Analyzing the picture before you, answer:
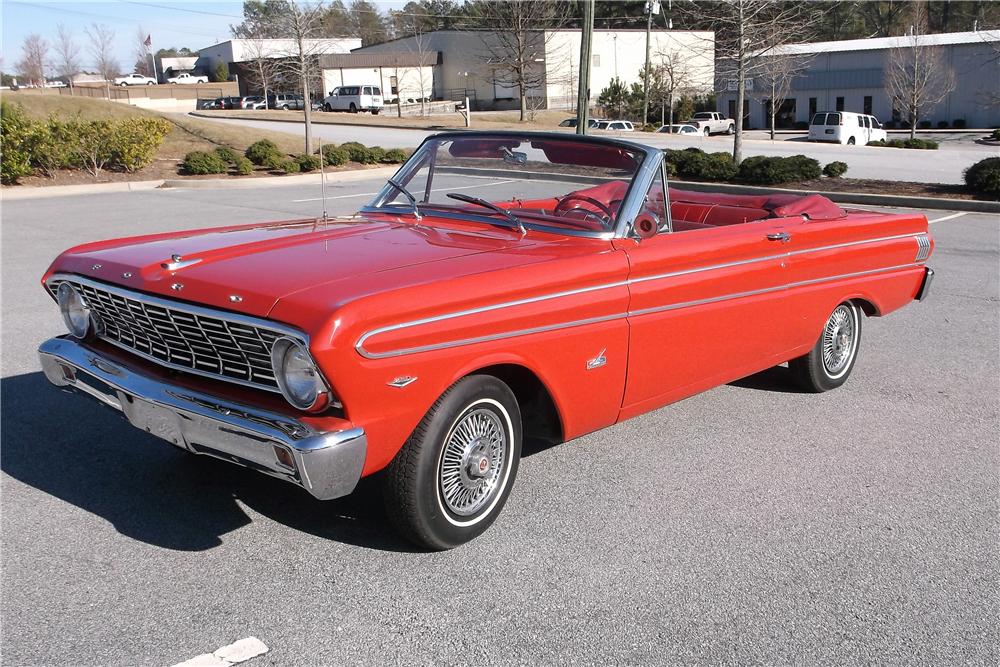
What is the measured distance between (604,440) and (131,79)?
326 feet

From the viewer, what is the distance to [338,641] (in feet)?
10.3

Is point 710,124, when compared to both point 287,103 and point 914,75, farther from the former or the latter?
point 287,103

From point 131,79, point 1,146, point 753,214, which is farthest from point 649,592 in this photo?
point 131,79

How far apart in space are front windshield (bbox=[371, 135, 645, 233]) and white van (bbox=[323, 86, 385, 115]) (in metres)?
53.7

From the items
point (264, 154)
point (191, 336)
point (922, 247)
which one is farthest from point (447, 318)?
point (264, 154)

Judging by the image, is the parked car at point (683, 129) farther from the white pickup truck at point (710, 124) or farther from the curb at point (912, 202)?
the curb at point (912, 202)

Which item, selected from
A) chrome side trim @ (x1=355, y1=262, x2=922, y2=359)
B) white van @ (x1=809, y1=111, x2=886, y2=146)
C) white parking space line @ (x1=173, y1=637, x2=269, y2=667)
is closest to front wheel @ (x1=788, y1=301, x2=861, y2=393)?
chrome side trim @ (x1=355, y1=262, x2=922, y2=359)

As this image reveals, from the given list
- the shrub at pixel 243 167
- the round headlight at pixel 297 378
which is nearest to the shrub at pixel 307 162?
the shrub at pixel 243 167

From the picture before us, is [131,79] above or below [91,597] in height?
above

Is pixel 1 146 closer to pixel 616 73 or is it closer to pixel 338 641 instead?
pixel 338 641

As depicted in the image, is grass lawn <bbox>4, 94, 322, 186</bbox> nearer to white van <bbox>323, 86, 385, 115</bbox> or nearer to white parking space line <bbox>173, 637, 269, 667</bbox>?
white parking space line <bbox>173, 637, 269, 667</bbox>

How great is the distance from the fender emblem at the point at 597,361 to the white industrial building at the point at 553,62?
5401 cm

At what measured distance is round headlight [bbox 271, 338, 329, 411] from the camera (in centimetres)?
332

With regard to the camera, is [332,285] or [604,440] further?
[604,440]
